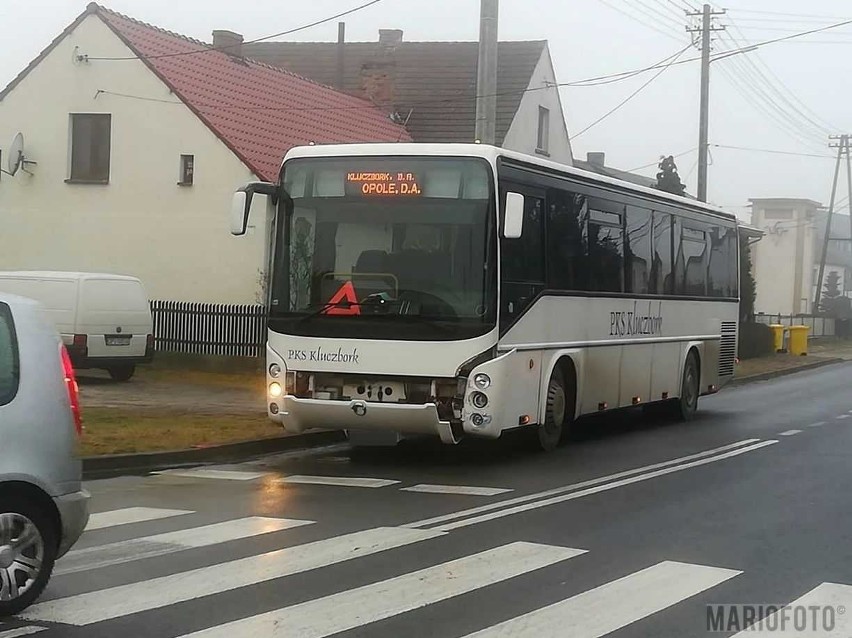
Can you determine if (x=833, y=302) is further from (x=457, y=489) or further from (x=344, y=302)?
(x=457, y=489)

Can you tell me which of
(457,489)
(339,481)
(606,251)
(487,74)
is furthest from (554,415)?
Result: (487,74)

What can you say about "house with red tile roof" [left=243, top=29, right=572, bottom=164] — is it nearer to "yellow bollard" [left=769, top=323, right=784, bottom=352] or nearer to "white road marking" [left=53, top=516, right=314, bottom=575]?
"yellow bollard" [left=769, top=323, right=784, bottom=352]

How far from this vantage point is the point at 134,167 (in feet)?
88.4

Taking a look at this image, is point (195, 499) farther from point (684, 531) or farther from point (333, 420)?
point (684, 531)

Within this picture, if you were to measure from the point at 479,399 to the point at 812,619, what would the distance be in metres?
5.40

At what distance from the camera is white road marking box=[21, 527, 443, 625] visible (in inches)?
257

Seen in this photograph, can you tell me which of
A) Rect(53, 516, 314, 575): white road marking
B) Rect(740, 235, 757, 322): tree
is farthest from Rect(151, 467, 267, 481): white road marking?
Rect(740, 235, 757, 322): tree

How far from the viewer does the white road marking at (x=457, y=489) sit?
10820 mm

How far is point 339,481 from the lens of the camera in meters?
11.5

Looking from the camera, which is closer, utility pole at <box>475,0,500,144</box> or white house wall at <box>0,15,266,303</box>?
utility pole at <box>475,0,500,144</box>

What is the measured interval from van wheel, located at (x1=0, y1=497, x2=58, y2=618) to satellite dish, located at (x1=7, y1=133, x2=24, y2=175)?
73.7 ft

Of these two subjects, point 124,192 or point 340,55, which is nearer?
point 124,192

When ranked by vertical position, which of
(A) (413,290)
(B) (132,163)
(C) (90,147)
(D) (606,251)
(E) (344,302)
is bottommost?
(E) (344,302)

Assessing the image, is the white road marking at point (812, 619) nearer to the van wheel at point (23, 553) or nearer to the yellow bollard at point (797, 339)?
the van wheel at point (23, 553)
